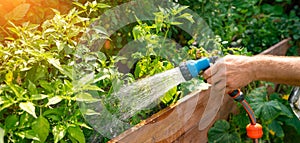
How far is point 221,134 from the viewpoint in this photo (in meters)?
2.47

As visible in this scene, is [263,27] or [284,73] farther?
[263,27]

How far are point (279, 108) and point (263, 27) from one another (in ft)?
4.26

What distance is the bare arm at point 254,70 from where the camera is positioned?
175cm

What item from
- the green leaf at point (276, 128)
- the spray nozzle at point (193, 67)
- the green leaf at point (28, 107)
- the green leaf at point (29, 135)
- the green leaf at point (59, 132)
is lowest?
the green leaf at point (276, 128)

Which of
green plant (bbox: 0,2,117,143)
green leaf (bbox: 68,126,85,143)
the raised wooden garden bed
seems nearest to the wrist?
the raised wooden garden bed

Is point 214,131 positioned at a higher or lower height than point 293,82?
lower

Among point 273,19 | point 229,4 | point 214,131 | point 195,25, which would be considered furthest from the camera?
point 273,19

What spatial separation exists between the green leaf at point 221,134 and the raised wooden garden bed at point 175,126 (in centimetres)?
3

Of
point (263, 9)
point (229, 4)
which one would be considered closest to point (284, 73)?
point (229, 4)

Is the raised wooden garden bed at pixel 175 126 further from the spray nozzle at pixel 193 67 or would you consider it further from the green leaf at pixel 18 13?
the green leaf at pixel 18 13

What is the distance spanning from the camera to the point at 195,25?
112 inches

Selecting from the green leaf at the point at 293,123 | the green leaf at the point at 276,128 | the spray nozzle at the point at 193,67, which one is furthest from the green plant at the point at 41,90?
the green leaf at the point at 293,123

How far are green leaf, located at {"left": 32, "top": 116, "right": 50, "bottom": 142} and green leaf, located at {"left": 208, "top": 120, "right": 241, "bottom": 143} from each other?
121 cm

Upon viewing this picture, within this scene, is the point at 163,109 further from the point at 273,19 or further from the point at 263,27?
the point at 273,19
